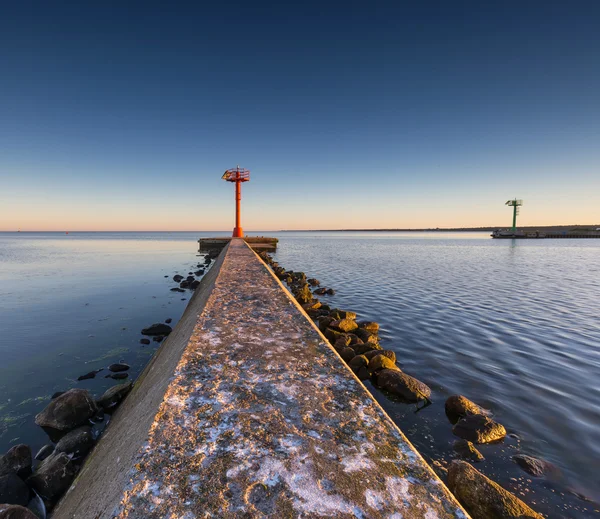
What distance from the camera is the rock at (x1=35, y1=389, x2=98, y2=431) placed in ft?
14.3

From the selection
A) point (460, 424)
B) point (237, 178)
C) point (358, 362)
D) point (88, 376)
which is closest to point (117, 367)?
point (88, 376)

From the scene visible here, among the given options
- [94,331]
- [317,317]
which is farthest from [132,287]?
[317,317]

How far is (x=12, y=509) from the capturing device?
2.41 m

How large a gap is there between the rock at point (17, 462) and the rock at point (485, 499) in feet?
15.6

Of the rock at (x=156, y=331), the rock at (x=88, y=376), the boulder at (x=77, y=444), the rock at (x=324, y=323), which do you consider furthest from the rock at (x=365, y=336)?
the rock at (x=88, y=376)

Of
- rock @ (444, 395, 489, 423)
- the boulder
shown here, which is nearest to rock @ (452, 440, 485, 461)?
rock @ (444, 395, 489, 423)

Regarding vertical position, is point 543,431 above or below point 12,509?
below

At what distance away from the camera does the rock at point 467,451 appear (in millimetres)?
3736

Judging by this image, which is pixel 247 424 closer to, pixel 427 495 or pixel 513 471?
pixel 427 495

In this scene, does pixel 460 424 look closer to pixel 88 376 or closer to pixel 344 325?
pixel 344 325

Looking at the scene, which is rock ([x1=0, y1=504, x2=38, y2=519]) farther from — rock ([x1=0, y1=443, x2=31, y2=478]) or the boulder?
the boulder

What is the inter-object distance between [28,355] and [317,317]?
7796mm

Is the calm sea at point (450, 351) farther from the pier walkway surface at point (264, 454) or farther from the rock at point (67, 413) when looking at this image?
the pier walkway surface at point (264, 454)

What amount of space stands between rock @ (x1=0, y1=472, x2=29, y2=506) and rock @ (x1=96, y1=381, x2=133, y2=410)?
167cm
